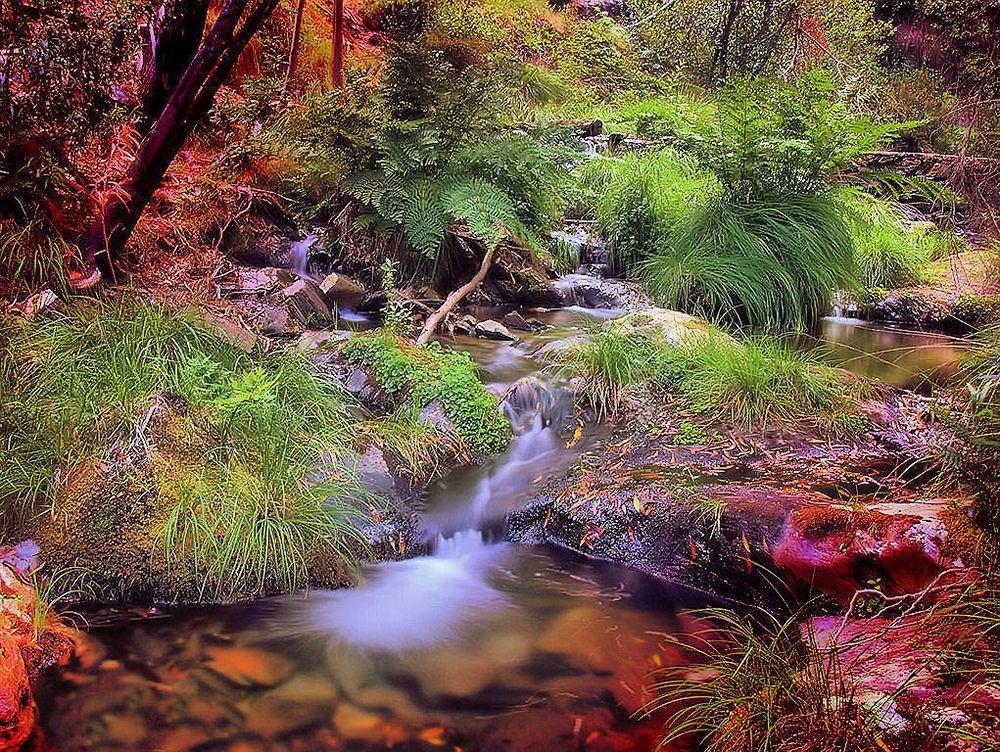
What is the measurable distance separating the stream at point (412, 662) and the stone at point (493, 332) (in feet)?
7.20

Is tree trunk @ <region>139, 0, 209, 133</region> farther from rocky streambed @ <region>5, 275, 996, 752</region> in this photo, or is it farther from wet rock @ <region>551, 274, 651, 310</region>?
wet rock @ <region>551, 274, 651, 310</region>

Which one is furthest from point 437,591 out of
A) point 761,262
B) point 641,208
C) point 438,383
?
point 641,208

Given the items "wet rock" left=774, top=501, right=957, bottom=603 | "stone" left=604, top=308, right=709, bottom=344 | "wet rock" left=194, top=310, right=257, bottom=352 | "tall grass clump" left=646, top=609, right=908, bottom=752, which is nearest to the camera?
"tall grass clump" left=646, top=609, right=908, bottom=752

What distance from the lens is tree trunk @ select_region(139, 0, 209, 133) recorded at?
4.91 m

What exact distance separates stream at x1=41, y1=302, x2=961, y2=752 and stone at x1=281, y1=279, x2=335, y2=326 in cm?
229

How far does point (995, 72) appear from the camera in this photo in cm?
599

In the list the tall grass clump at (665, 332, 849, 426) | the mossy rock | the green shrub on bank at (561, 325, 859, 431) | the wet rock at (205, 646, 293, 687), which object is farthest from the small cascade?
the wet rock at (205, 646, 293, 687)

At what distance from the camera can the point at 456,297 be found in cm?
603

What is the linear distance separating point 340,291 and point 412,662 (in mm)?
3771

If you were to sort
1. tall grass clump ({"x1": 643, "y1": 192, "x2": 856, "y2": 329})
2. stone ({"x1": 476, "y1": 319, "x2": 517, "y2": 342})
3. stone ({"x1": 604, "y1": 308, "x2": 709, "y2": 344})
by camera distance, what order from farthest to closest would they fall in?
tall grass clump ({"x1": 643, "y1": 192, "x2": 856, "y2": 329}) < stone ({"x1": 476, "y1": 319, "x2": 517, "y2": 342}) < stone ({"x1": 604, "y1": 308, "x2": 709, "y2": 344})

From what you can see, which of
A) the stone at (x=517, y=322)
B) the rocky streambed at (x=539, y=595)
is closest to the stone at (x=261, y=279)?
the stone at (x=517, y=322)

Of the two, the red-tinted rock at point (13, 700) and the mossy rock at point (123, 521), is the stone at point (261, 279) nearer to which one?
the mossy rock at point (123, 521)

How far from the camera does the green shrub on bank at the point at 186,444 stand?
3.38 m

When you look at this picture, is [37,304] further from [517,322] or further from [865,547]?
[865,547]
